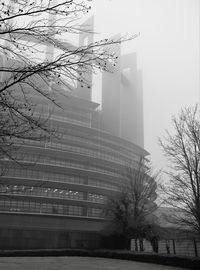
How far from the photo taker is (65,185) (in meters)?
54.8

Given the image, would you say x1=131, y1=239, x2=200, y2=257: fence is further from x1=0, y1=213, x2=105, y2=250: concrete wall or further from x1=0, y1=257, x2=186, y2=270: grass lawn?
x1=0, y1=213, x2=105, y2=250: concrete wall

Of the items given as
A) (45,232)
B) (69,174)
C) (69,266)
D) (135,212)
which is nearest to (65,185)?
(69,174)

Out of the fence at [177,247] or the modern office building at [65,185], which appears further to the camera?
the modern office building at [65,185]

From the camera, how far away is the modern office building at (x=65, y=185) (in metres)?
49.8

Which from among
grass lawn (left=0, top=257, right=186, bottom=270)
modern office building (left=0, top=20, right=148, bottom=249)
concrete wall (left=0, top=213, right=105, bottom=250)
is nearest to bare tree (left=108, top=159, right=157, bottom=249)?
modern office building (left=0, top=20, right=148, bottom=249)

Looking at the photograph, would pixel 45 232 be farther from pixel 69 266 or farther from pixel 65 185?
pixel 69 266

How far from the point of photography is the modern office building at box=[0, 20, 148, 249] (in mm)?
49844

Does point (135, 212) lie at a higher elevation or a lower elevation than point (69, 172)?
lower

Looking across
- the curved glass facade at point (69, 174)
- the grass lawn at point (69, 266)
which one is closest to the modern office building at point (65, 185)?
the curved glass facade at point (69, 174)

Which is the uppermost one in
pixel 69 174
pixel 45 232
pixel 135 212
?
pixel 69 174

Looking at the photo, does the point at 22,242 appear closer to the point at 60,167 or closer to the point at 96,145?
the point at 60,167

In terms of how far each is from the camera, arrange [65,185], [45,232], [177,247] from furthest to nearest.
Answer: [65,185] → [45,232] → [177,247]

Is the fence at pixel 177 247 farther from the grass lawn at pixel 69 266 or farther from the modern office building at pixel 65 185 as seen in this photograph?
the modern office building at pixel 65 185

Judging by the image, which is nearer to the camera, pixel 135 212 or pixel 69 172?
pixel 135 212
